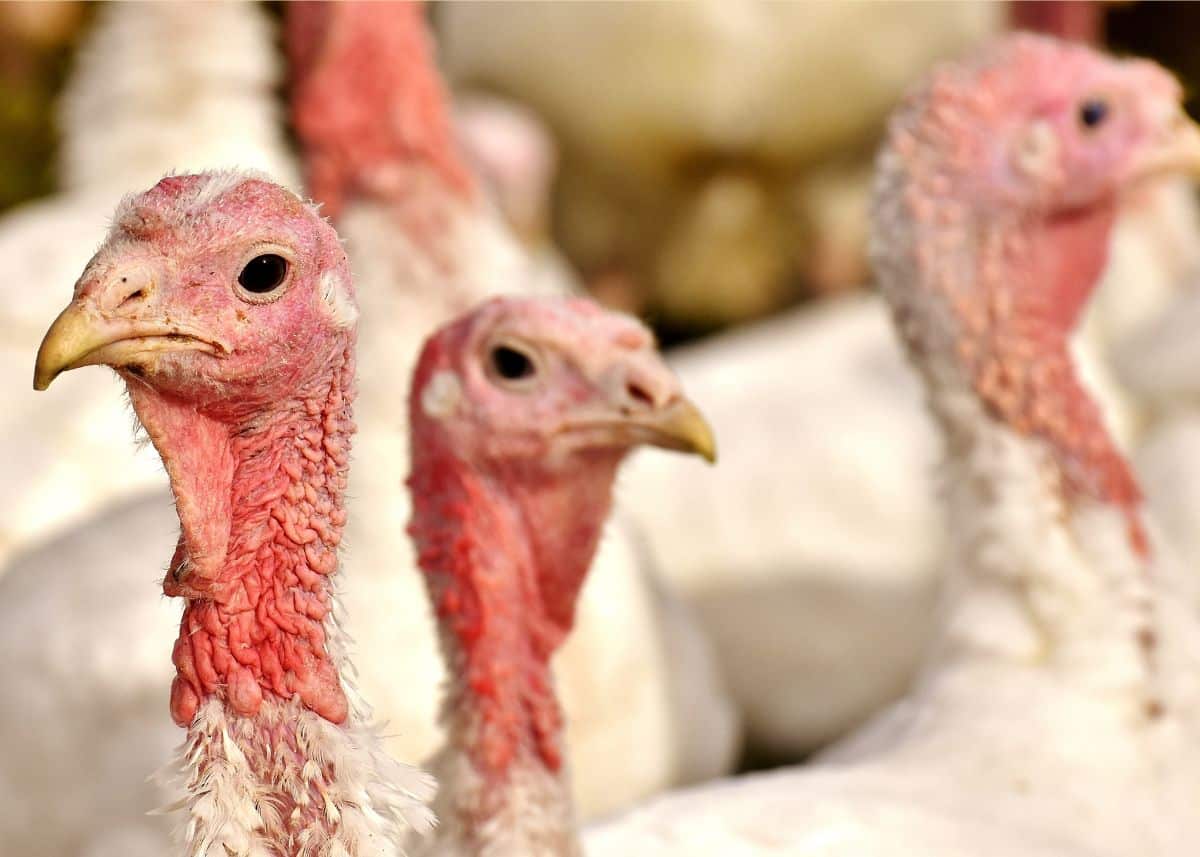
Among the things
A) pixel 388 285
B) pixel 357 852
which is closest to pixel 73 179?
pixel 388 285

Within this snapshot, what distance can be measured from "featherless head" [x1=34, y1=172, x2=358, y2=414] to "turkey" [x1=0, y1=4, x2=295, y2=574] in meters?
2.07

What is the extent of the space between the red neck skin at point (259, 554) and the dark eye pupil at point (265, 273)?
0.11 m

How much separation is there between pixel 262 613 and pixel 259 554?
0.06 meters

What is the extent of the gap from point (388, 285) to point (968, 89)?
40.2 inches

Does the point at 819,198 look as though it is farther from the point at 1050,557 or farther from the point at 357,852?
the point at 357,852

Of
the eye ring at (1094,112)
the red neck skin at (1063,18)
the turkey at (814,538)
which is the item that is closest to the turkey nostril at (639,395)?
the eye ring at (1094,112)

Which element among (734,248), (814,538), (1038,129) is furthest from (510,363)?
(734,248)

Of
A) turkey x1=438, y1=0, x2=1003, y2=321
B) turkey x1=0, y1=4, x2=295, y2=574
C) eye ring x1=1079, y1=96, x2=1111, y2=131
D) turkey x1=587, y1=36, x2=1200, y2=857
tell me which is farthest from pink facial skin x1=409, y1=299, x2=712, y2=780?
turkey x1=438, y1=0, x2=1003, y2=321

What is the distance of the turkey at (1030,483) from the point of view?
2824 millimetres

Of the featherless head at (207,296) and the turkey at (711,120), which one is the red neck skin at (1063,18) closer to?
the turkey at (711,120)

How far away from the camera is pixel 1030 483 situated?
2.95 m

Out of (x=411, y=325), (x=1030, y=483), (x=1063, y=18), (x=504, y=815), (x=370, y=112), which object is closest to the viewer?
(x=504, y=815)

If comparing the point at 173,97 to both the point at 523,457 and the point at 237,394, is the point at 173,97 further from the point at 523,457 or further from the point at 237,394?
the point at 237,394

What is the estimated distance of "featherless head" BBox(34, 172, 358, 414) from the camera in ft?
5.79
